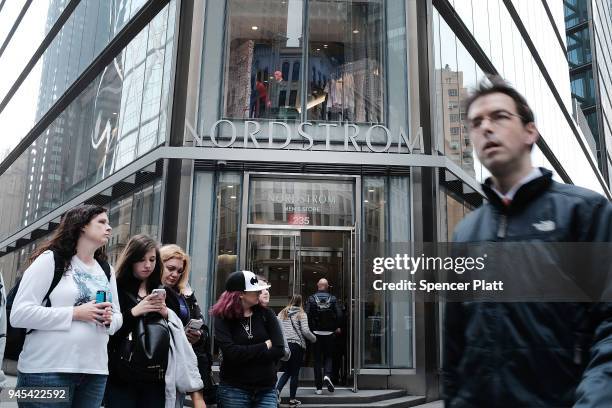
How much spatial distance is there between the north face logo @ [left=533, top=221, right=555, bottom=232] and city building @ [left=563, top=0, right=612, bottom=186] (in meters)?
50.7

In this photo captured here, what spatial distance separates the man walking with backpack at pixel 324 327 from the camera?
10.3m

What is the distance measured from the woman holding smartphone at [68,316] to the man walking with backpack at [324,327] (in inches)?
272

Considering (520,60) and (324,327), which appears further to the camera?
(520,60)

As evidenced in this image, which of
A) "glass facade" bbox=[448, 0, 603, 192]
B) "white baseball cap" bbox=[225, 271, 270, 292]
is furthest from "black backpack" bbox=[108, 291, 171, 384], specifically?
"glass facade" bbox=[448, 0, 603, 192]

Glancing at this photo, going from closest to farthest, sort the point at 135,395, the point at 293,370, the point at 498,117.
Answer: the point at 498,117
the point at 135,395
the point at 293,370

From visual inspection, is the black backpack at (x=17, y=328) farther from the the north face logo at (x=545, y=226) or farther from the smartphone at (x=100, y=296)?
the the north face logo at (x=545, y=226)

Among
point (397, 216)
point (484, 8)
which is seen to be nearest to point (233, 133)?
point (397, 216)

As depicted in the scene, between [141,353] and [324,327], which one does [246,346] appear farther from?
[324,327]

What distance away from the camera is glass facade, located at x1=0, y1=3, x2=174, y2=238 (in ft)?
44.0

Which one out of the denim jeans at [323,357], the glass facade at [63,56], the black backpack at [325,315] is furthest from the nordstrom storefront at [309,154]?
the glass facade at [63,56]

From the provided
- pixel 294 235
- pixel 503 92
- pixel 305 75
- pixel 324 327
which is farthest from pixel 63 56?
pixel 503 92

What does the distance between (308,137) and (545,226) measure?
10769mm

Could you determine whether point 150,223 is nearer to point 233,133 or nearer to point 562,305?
point 233,133

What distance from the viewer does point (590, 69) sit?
164 ft
